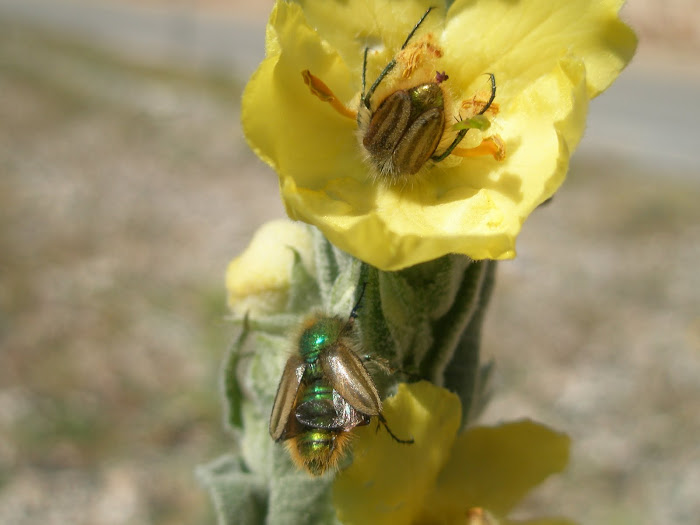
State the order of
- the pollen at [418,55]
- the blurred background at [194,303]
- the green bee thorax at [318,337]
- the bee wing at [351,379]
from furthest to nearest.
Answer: the blurred background at [194,303], the pollen at [418,55], the green bee thorax at [318,337], the bee wing at [351,379]

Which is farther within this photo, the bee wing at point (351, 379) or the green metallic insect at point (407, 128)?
the green metallic insect at point (407, 128)

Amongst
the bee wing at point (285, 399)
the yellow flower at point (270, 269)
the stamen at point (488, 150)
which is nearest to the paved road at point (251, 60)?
the yellow flower at point (270, 269)

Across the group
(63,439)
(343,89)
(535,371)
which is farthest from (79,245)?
(343,89)

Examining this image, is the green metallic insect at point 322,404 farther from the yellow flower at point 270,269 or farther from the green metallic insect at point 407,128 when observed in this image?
the yellow flower at point 270,269

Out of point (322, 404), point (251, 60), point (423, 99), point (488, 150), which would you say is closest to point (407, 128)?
point (423, 99)

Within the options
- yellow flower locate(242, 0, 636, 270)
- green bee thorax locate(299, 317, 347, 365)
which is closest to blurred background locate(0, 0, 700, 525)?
green bee thorax locate(299, 317, 347, 365)

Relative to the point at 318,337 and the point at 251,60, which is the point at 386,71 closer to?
the point at 318,337
